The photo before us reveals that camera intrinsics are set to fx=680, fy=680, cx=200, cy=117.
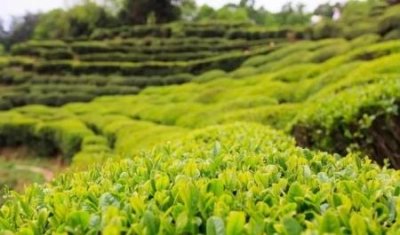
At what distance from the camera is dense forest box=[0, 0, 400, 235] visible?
2.43 m

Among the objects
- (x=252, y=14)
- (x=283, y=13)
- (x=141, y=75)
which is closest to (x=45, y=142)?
(x=141, y=75)

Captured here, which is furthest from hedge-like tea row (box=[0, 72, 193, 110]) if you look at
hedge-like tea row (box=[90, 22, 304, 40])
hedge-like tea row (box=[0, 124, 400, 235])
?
hedge-like tea row (box=[0, 124, 400, 235])

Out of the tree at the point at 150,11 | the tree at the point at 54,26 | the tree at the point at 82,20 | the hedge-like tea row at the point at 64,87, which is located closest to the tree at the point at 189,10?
the tree at the point at 150,11

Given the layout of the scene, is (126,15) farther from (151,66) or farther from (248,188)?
(248,188)

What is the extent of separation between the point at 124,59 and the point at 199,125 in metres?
22.1

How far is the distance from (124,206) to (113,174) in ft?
3.23

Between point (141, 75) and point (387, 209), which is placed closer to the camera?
point (387, 209)

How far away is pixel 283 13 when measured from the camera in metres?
63.5

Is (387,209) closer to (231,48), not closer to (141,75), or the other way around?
(141,75)

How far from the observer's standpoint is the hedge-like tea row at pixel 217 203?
6.93ft

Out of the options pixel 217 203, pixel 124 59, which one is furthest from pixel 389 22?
pixel 217 203

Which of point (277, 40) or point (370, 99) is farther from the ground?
point (370, 99)

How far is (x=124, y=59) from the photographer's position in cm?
3628

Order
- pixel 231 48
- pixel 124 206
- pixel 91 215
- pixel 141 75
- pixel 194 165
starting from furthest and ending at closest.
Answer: pixel 231 48, pixel 141 75, pixel 194 165, pixel 124 206, pixel 91 215
